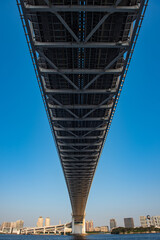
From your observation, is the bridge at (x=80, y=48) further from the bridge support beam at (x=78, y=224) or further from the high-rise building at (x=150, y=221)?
the high-rise building at (x=150, y=221)

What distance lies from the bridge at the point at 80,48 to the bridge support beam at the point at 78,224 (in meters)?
79.2

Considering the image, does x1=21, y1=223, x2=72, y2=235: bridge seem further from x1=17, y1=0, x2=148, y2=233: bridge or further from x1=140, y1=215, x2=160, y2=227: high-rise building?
x1=17, y1=0, x2=148, y2=233: bridge

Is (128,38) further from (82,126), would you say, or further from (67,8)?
(82,126)

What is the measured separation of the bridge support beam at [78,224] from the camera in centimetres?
9381

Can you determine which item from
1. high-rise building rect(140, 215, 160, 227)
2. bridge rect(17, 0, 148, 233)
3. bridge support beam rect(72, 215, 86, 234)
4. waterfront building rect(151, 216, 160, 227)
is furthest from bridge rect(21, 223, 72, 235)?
bridge rect(17, 0, 148, 233)

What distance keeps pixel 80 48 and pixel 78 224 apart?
309ft

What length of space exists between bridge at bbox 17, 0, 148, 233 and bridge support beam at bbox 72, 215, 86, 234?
7918 cm

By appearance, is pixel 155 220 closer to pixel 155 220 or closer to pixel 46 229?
pixel 155 220

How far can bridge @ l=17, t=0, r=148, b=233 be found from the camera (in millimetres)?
12891

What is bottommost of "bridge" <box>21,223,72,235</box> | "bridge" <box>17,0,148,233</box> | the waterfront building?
"bridge" <box>21,223,72,235</box>

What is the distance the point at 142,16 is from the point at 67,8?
4.72 meters

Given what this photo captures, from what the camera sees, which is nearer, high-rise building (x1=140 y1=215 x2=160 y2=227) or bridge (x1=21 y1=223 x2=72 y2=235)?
high-rise building (x1=140 y1=215 x2=160 y2=227)

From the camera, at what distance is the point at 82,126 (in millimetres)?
29266

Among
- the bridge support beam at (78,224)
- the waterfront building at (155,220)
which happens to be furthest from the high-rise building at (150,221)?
the bridge support beam at (78,224)
